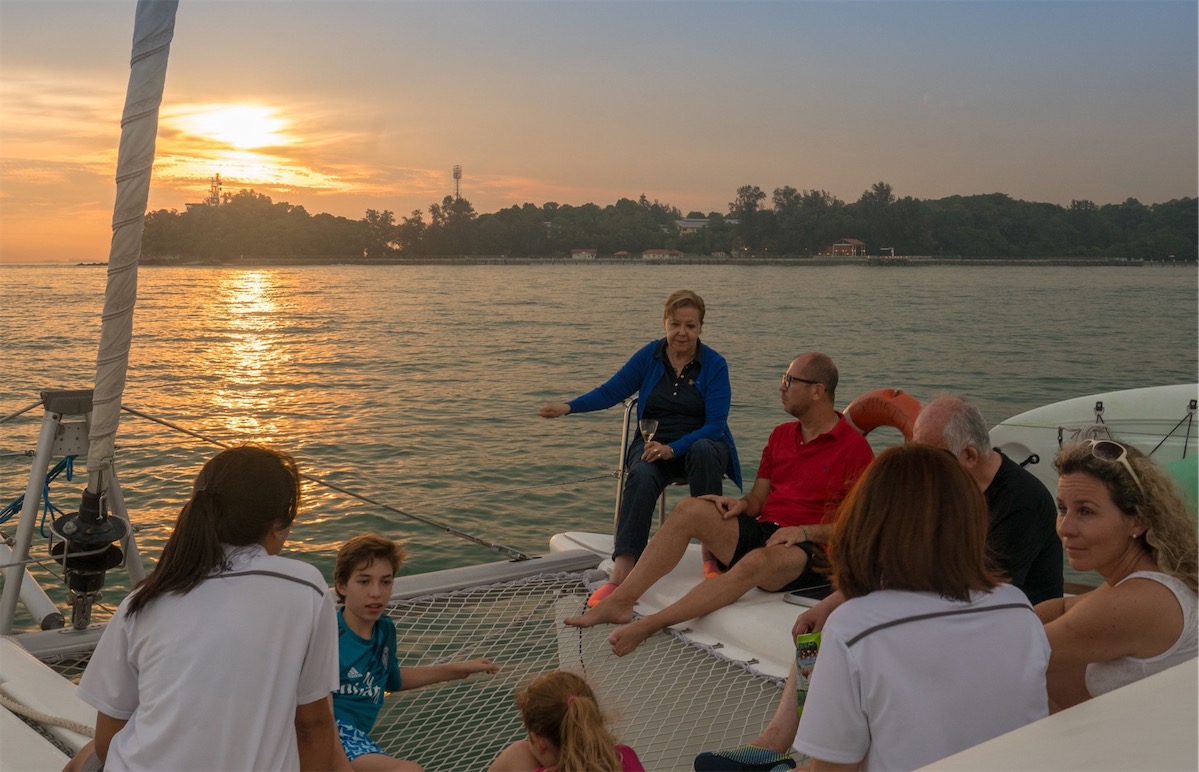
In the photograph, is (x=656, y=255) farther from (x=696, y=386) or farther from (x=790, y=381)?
(x=790, y=381)

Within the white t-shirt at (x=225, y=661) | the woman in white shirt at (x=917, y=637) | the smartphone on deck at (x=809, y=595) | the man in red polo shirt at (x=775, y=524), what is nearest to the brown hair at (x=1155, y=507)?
the woman in white shirt at (x=917, y=637)

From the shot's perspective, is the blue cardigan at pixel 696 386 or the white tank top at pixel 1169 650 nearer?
the white tank top at pixel 1169 650

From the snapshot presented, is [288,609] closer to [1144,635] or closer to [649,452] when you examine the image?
[1144,635]

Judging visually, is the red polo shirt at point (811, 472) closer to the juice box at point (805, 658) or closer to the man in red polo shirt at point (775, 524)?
the man in red polo shirt at point (775, 524)

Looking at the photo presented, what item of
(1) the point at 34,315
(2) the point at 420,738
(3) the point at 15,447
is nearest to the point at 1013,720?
(2) the point at 420,738

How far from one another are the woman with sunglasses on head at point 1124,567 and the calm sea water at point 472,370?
314 centimetres

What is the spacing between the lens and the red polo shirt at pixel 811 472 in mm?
3822

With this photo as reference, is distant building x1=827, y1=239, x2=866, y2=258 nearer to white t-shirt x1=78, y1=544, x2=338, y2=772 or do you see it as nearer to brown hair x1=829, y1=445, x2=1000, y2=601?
brown hair x1=829, y1=445, x2=1000, y2=601

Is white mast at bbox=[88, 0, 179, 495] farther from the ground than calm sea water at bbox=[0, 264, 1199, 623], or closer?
farther from the ground

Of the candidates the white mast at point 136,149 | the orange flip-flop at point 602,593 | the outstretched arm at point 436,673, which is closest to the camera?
the white mast at point 136,149

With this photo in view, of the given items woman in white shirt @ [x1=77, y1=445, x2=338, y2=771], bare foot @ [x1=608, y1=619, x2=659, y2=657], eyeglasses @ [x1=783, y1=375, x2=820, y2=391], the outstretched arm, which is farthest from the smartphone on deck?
woman in white shirt @ [x1=77, y1=445, x2=338, y2=771]

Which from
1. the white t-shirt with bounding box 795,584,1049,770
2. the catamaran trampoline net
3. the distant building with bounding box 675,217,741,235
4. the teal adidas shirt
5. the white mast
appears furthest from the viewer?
the distant building with bounding box 675,217,741,235

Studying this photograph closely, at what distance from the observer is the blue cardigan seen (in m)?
4.42

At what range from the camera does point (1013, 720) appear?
1.70 meters
